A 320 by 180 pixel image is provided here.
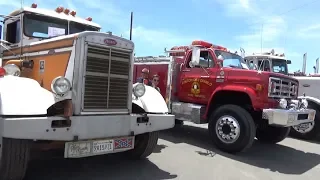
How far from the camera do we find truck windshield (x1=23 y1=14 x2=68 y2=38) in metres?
5.65

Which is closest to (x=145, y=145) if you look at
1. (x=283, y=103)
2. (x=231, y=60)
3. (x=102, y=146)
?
(x=102, y=146)

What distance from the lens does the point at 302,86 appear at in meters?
9.55

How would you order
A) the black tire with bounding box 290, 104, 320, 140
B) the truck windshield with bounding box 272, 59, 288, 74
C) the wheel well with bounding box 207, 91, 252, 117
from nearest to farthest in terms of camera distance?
the wheel well with bounding box 207, 91, 252, 117 < the black tire with bounding box 290, 104, 320, 140 < the truck windshield with bounding box 272, 59, 288, 74

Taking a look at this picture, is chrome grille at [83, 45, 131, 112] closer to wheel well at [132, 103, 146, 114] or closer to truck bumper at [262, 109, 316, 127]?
wheel well at [132, 103, 146, 114]

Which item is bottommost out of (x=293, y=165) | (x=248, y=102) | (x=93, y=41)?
(x=293, y=165)

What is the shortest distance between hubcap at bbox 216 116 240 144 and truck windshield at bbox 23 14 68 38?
3695 millimetres

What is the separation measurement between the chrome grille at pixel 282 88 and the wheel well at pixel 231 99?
548 millimetres

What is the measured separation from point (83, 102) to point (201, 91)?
395cm

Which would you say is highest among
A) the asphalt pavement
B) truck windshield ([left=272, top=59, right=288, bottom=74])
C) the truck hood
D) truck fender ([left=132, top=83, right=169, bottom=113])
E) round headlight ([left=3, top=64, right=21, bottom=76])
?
truck windshield ([left=272, top=59, right=288, bottom=74])

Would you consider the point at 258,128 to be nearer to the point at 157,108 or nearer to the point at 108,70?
the point at 157,108

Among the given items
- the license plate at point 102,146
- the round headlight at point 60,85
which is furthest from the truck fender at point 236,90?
the round headlight at point 60,85

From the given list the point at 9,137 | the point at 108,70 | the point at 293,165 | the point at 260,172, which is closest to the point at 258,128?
the point at 293,165

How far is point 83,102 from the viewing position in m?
4.18

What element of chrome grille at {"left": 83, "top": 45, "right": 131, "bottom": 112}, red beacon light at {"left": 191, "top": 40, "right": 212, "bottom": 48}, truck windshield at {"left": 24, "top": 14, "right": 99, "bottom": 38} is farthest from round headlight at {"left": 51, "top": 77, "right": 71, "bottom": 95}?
red beacon light at {"left": 191, "top": 40, "right": 212, "bottom": 48}
